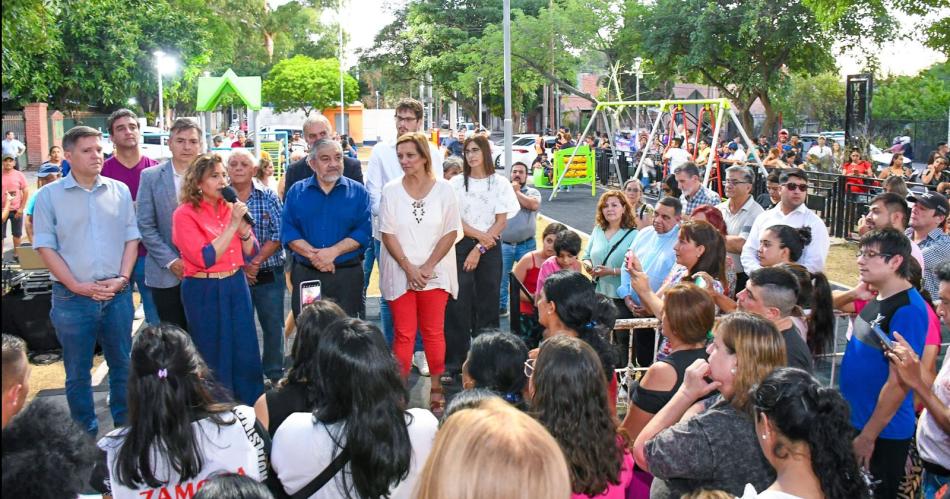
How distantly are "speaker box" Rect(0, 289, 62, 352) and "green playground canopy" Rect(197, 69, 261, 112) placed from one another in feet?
21.9

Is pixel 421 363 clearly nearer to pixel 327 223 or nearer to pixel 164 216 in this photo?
pixel 327 223

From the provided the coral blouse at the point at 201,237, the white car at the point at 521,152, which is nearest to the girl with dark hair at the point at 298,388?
the coral blouse at the point at 201,237

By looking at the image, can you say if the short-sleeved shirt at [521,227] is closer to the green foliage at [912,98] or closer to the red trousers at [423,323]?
the red trousers at [423,323]

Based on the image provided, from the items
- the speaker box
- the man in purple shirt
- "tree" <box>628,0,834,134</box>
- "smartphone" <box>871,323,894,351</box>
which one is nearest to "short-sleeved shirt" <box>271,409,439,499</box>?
"smartphone" <box>871,323,894,351</box>

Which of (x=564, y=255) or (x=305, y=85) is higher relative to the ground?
(x=305, y=85)

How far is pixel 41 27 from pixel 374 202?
1203cm

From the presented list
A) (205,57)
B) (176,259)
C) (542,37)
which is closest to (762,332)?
(176,259)

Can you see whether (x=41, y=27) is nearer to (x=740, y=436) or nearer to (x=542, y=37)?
(x=740, y=436)

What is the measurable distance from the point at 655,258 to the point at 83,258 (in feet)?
12.8

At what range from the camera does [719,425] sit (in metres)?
3.22

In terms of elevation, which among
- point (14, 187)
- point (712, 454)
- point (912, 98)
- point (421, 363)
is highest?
point (912, 98)

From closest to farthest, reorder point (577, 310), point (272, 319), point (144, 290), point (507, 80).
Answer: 1. point (577, 310)
2. point (144, 290)
3. point (272, 319)
4. point (507, 80)

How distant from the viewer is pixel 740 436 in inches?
126

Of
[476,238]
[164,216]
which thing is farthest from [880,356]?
[164,216]
